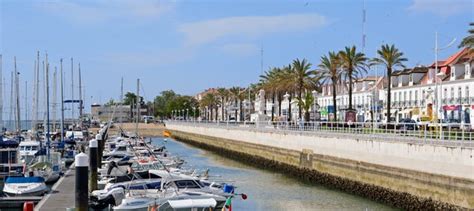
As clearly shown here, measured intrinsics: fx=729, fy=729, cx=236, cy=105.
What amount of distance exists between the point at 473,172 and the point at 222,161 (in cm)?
4633

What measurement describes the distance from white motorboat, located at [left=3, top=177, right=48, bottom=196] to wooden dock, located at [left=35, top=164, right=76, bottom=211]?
67 centimetres

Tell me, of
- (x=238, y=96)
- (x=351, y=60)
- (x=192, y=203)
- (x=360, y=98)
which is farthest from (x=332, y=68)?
(x=238, y=96)

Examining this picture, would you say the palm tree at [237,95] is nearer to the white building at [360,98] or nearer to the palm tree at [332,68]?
the white building at [360,98]

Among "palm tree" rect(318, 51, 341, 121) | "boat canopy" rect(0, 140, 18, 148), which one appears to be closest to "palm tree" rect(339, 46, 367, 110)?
"palm tree" rect(318, 51, 341, 121)

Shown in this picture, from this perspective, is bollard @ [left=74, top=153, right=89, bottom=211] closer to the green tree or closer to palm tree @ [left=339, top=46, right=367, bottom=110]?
palm tree @ [left=339, top=46, right=367, bottom=110]

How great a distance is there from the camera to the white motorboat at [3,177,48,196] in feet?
119

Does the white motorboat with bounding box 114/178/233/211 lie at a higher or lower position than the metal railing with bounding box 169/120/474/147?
lower

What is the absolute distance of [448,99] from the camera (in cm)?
8175

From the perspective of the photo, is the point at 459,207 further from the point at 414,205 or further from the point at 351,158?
the point at 351,158

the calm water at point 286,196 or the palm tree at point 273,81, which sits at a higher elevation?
the palm tree at point 273,81

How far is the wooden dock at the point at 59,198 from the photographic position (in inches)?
1243

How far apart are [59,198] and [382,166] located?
61.5 ft

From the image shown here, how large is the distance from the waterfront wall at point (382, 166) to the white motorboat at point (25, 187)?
18044mm

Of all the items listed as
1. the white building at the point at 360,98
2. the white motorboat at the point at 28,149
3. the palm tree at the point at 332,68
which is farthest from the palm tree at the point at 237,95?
the white motorboat at the point at 28,149
